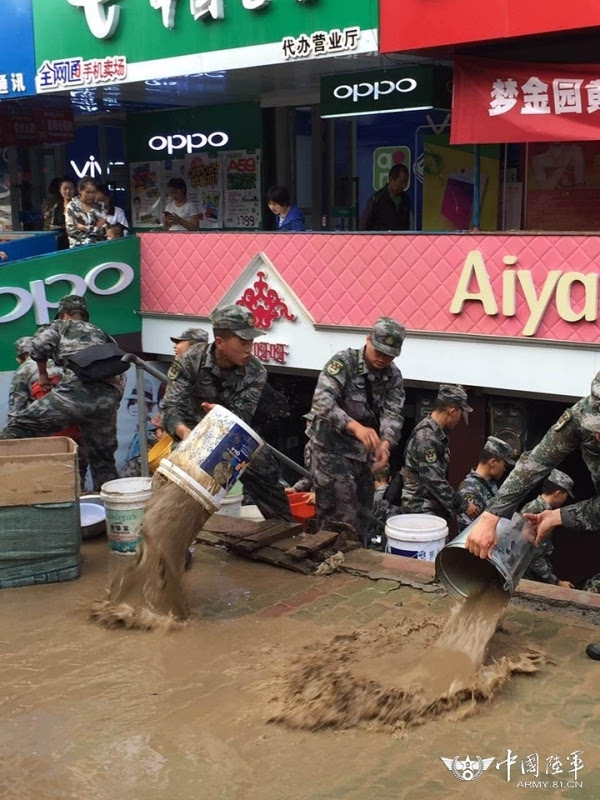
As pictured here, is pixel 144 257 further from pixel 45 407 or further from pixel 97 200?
pixel 45 407

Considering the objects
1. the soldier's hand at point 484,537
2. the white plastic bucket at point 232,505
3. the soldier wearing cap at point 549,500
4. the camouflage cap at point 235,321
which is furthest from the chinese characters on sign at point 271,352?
the soldier's hand at point 484,537

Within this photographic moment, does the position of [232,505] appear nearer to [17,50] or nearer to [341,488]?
[341,488]

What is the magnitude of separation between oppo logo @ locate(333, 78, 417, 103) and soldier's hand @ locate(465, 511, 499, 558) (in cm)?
757

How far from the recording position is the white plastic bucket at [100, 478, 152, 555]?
636cm

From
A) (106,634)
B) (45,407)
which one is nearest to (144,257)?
(45,407)

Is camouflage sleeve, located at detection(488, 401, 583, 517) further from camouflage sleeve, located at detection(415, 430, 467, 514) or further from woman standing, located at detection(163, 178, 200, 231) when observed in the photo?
woman standing, located at detection(163, 178, 200, 231)

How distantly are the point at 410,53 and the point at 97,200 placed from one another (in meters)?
4.52

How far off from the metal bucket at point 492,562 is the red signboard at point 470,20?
18.8 feet

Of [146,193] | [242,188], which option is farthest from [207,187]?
[146,193]

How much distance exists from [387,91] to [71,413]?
5.75m

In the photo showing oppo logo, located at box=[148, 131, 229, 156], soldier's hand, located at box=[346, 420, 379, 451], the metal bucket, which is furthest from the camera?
oppo logo, located at box=[148, 131, 229, 156]

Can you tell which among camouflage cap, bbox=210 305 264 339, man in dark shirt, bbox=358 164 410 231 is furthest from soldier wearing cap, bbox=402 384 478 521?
man in dark shirt, bbox=358 164 410 231

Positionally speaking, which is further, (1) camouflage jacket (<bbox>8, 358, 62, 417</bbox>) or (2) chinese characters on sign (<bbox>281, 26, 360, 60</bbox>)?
(2) chinese characters on sign (<bbox>281, 26, 360, 60</bbox>)

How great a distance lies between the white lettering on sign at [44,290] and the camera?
10977 mm
